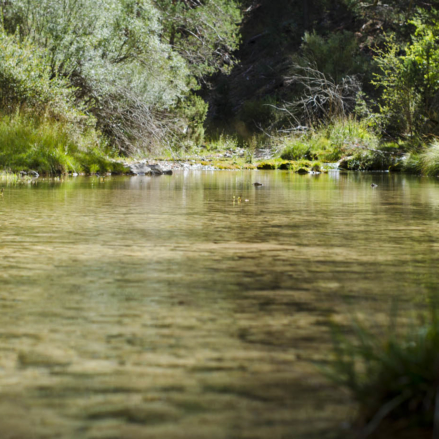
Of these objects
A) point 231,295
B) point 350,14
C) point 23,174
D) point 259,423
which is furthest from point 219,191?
point 350,14

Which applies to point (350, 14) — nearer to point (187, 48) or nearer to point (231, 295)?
Result: point (187, 48)

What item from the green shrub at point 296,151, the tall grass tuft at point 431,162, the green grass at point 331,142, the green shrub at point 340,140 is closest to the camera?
the tall grass tuft at point 431,162

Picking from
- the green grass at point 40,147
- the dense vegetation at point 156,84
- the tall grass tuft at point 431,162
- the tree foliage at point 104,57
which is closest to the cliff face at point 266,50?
the dense vegetation at point 156,84

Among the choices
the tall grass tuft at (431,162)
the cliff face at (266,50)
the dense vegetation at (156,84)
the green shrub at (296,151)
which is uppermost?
the cliff face at (266,50)

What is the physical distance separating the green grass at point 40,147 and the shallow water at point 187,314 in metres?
8.10

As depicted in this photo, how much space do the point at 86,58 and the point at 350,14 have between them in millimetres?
23196

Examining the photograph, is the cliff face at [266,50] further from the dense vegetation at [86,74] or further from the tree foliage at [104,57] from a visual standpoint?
the tree foliage at [104,57]

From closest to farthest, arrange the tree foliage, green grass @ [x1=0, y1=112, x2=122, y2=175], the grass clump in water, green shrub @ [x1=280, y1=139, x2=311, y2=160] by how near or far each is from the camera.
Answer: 1. the grass clump in water
2. green grass @ [x1=0, y1=112, x2=122, y2=175]
3. the tree foliage
4. green shrub @ [x1=280, y1=139, x2=311, y2=160]

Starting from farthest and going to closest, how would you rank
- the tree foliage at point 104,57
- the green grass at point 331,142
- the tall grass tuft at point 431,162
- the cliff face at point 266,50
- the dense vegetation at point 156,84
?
the cliff face at point 266,50 < the green grass at point 331,142 < the tree foliage at point 104,57 < the tall grass tuft at point 431,162 < the dense vegetation at point 156,84

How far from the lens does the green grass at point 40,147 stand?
44.7 ft

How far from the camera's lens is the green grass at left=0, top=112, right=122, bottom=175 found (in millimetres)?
13617

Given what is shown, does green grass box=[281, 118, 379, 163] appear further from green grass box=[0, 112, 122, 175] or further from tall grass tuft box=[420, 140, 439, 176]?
green grass box=[0, 112, 122, 175]

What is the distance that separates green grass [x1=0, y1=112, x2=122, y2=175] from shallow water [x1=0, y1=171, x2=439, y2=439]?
8.10 meters

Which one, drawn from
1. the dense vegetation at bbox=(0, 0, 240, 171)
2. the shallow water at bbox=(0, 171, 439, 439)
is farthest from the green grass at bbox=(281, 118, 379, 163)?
the shallow water at bbox=(0, 171, 439, 439)
